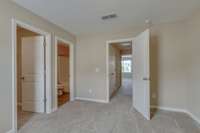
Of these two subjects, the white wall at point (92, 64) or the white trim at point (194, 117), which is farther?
the white wall at point (92, 64)

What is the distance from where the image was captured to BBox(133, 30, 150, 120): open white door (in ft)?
8.55

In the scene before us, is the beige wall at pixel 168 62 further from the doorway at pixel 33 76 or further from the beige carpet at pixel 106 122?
the doorway at pixel 33 76

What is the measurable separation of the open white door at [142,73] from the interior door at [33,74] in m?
2.65

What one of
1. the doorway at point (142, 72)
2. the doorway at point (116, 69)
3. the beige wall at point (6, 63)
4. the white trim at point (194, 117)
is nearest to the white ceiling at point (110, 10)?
the beige wall at point (6, 63)

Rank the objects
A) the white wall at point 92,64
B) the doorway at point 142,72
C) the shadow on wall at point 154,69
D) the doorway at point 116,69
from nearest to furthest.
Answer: the doorway at point 142,72 → the shadow on wall at point 154,69 → the white wall at point 92,64 → the doorway at point 116,69

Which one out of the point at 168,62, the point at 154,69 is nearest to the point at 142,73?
the point at 154,69

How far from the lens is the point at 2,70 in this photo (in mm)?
1911

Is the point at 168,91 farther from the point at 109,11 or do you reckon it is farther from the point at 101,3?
the point at 101,3

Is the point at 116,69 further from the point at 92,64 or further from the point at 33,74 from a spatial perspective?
the point at 33,74

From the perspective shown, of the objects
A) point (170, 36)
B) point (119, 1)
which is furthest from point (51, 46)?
point (170, 36)

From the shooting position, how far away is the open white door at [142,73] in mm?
2605

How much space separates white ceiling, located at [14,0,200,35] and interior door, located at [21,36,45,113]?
2.91 feet

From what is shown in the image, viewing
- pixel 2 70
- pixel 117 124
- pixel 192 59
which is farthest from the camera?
pixel 192 59

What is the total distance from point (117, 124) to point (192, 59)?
2.33 metres
